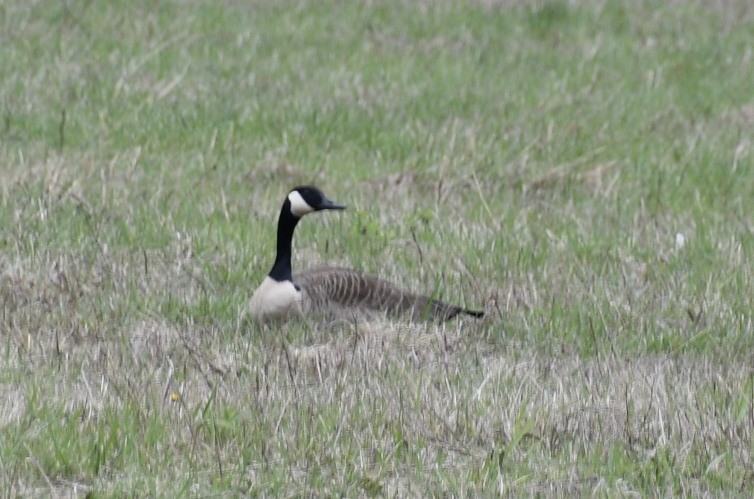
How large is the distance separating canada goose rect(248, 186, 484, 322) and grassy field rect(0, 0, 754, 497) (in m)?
0.15

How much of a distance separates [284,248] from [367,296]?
475 millimetres

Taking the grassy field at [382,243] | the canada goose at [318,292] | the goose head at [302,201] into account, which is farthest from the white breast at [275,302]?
the goose head at [302,201]

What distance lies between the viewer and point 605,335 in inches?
252

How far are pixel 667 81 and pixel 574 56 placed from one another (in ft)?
3.24

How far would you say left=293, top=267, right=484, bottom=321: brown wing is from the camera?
21.4 feet

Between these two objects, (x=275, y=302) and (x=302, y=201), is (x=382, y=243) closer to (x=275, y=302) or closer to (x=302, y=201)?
(x=302, y=201)

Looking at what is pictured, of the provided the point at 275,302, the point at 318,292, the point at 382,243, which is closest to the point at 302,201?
the point at 318,292

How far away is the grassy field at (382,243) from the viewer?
15.7 feet

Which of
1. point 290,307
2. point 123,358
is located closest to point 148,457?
point 123,358

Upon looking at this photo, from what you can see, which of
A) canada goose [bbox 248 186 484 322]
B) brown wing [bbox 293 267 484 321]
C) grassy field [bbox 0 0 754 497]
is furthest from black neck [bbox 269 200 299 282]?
grassy field [bbox 0 0 754 497]

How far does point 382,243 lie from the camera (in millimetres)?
7820

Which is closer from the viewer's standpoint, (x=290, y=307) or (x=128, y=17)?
(x=290, y=307)

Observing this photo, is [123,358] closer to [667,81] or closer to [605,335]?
[605,335]

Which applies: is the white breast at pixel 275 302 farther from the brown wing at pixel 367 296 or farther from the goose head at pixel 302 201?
the goose head at pixel 302 201
